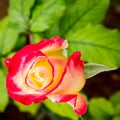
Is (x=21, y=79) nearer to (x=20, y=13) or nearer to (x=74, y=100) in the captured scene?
(x=74, y=100)

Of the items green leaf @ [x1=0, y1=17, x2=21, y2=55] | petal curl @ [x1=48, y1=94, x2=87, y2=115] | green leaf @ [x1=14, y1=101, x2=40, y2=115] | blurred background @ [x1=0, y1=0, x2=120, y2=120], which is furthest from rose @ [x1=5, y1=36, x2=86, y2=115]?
blurred background @ [x1=0, y1=0, x2=120, y2=120]

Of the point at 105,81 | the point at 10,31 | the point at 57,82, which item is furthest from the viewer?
the point at 105,81

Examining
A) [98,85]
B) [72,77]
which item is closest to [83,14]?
[72,77]

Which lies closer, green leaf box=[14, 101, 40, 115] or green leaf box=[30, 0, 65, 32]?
green leaf box=[30, 0, 65, 32]

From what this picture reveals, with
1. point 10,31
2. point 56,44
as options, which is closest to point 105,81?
point 10,31

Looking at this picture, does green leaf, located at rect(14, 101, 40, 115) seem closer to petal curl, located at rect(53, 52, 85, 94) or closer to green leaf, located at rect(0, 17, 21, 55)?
green leaf, located at rect(0, 17, 21, 55)

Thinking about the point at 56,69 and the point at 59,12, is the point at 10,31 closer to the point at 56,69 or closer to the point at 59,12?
the point at 59,12

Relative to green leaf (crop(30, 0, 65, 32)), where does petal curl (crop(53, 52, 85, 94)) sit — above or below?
above

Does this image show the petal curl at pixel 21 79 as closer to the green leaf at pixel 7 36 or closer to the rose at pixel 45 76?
the rose at pixel 45 76

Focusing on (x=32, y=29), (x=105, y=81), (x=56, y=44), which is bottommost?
(x=105, y=81)
